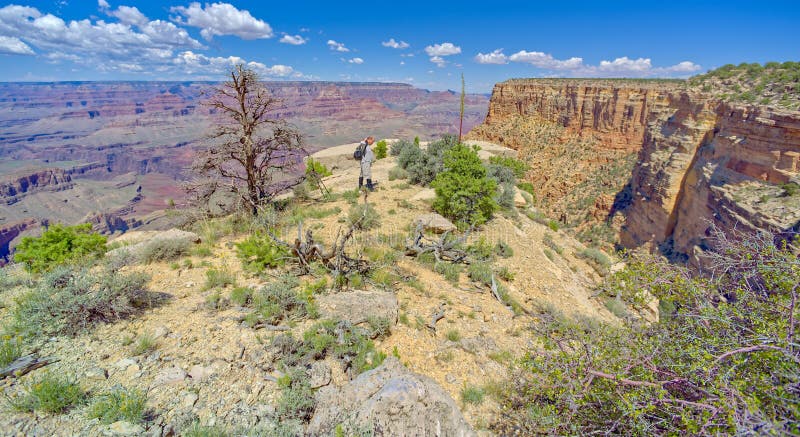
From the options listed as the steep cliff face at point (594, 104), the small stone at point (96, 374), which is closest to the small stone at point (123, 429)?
the small stone at point (96, 374)

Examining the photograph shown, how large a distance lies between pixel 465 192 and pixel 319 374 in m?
7.34

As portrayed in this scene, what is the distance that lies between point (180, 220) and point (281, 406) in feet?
24.4

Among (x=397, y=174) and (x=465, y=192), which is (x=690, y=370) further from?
(x=397, y=174)

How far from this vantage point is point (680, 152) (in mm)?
25719

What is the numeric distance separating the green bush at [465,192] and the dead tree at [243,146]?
4.50 m

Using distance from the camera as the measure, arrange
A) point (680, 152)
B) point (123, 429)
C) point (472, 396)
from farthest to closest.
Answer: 1. point (680, 152)
2. point (472, 396)
3. point (123, 429)

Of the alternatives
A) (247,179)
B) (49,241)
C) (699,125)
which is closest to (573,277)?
(247,179)

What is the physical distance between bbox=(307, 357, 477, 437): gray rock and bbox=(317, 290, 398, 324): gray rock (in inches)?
60.3

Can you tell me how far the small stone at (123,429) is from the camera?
2.78 m

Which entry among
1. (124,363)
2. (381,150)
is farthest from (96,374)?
(381,150)

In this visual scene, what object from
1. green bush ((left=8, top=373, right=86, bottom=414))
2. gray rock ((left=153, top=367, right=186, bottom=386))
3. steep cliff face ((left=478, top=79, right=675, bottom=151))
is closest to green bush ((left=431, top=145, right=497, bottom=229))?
gray rock ((left=153, top=367, right=186, bottom=386))

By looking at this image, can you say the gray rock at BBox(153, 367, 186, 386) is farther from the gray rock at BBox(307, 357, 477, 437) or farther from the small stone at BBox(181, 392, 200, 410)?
the gray rock at BBox(307, 357, 477, 437)

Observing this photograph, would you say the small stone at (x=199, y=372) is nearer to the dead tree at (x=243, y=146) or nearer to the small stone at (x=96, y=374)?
the small stone at (x=96, y=374)

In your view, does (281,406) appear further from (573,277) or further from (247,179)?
(573,277)
